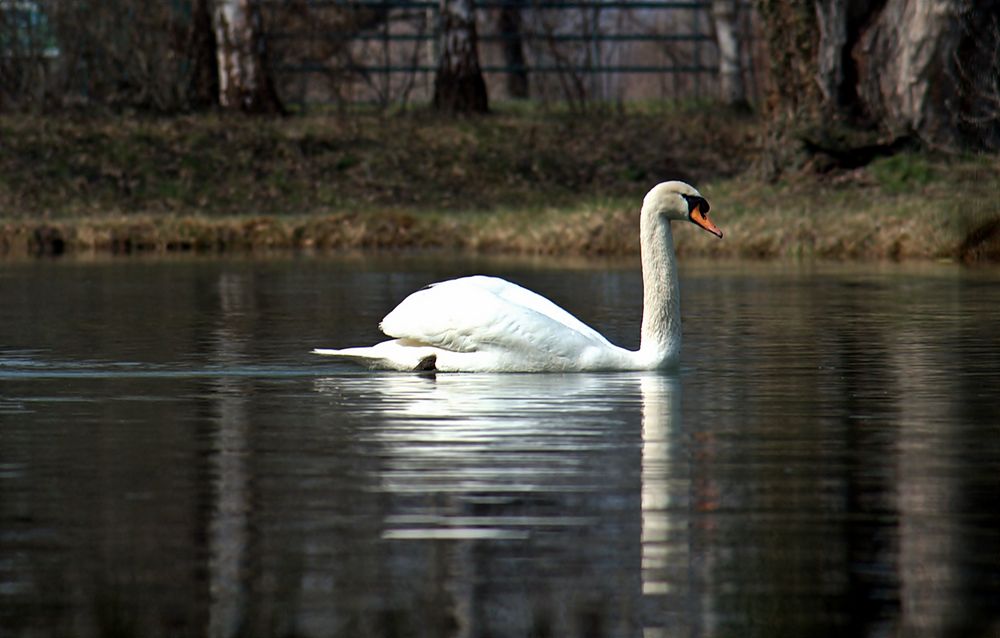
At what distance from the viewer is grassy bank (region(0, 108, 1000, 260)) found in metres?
27.8

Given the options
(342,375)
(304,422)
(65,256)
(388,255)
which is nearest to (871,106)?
(388,255)

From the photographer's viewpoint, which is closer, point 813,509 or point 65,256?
point 813,509

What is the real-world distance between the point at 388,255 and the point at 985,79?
328 inches

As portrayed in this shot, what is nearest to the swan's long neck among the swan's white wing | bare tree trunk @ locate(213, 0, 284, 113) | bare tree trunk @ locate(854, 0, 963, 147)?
the swan's white wing

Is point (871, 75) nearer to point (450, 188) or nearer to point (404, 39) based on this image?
point (450, 188)

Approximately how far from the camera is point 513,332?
11.9 m

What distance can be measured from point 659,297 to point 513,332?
963 mm

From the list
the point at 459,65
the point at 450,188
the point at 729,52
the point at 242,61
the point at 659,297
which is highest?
the point at 729,52

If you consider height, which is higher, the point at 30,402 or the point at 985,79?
the point at 985,79

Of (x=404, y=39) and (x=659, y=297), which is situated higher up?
(x=404, y=39)

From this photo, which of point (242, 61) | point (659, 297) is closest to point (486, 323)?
point (659, 297)

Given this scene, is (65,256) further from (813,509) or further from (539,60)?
(813,509)

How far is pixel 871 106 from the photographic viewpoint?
3088cm

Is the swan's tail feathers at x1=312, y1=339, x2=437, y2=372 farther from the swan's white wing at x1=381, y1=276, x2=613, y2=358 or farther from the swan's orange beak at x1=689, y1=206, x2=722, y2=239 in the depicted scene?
the swan's orange beak at x1=689, y1=206, x2=722, y2=239
